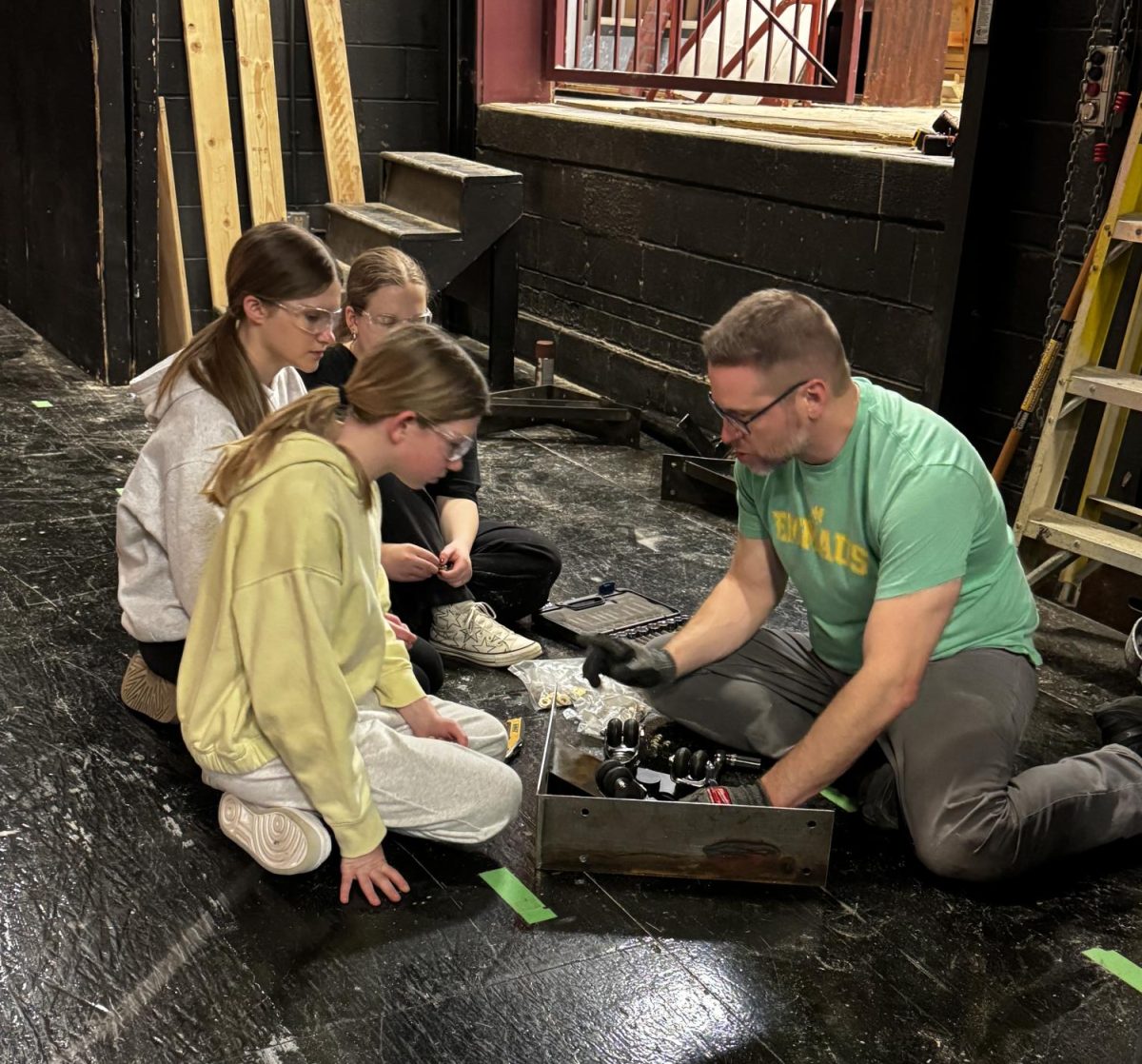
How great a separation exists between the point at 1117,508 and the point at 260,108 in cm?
405

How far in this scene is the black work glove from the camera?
8.45 ft

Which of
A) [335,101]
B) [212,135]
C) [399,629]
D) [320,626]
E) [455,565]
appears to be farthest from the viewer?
[335,101]

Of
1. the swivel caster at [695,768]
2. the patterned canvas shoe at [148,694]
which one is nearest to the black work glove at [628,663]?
the swivel caster at [695,768]

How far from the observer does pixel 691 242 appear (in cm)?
515

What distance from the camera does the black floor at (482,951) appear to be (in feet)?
6.32

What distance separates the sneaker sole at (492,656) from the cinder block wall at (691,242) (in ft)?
5.71

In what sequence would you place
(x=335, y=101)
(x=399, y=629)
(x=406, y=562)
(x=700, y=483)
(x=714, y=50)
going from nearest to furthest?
(x=399, y=629), (x=406, y=562), (x=700, y=483), (x=335, y=101), (x=714, y=50)

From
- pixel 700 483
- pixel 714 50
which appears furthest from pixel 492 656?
pixel 714 50

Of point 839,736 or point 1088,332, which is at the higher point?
point 1088,332

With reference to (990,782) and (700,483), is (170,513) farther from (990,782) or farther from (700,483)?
(700,483)

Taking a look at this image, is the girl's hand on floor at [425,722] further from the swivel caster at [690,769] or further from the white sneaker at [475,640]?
the white sneaker at [475,640]

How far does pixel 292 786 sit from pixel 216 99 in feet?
14.2

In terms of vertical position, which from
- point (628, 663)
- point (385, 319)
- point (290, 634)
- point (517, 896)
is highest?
point (385, 319)

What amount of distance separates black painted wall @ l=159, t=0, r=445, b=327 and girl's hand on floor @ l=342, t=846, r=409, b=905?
4.33 metres
